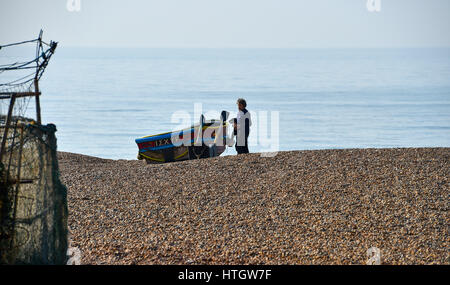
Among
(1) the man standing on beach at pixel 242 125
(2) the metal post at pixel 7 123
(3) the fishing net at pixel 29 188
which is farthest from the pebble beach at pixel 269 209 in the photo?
(2) the metal post at pixel 7 123

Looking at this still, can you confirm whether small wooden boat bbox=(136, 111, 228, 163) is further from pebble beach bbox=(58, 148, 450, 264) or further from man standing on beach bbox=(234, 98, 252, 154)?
pebble beach bbox=(58, 148, 450, 264)

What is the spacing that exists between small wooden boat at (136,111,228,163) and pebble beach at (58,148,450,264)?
1.51 m

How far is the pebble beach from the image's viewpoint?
30.0ft

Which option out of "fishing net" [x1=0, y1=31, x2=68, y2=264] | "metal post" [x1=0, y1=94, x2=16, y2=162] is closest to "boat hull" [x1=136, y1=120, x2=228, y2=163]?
"fishing net" [x1=0, y1=31, x2=68, y2=264]

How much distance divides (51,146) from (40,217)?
80cm

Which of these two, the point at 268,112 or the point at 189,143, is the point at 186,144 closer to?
the point at 189,143

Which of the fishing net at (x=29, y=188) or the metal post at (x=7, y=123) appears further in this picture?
the fishing net at (x=29, y=188)

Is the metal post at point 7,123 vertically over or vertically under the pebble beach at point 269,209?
over

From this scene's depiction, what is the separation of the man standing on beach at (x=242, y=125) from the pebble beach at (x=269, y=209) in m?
1.06

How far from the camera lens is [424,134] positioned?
3725cm

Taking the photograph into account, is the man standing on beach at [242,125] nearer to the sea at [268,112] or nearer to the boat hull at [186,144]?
the boat hull at [186,144]

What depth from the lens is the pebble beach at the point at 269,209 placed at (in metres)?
9.14

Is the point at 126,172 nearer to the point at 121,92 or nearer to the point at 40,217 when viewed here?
the point at 40,217
